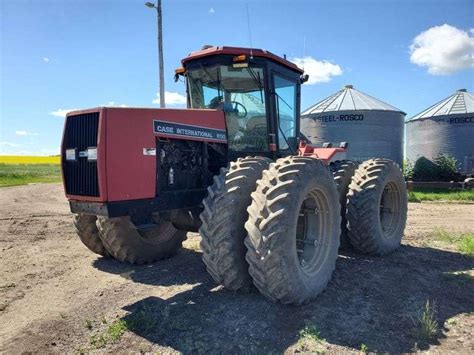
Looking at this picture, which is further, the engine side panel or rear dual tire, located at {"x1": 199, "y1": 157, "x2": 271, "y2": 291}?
rear dual tire, located at {"x1": 199, "y1": 157, "x2": 271, "y2": 291}

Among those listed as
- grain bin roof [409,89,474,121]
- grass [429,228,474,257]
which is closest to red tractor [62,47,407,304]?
grass [429,228,474,257]

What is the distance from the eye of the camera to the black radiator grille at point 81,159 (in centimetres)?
441

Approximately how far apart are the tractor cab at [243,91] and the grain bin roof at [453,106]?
18122mm

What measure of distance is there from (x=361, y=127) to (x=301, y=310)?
650 inches

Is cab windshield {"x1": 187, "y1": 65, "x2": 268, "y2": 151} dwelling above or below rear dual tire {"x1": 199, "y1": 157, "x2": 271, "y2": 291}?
above

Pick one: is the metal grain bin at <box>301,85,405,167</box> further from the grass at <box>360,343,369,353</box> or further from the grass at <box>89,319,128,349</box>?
the grass at <box>89,319,128,349</box>

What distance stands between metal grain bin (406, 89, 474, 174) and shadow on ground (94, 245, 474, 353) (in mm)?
16399

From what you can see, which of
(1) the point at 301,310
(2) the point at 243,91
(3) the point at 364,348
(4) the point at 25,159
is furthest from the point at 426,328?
(4) the point at 25,159

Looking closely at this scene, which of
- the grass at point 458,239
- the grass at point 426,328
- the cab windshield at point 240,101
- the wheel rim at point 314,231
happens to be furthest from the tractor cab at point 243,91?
the grass at point 458,239

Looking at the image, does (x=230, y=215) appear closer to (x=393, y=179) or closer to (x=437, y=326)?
(x=437, y=326)

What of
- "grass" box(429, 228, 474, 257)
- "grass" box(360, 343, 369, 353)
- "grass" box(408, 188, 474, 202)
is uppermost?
"grass" box(408, 188, 474, 202)

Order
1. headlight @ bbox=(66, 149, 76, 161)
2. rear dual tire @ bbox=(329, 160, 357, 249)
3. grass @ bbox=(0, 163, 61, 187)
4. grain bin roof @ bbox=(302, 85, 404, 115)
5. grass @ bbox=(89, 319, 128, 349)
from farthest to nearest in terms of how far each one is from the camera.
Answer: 1. grass @ bbox=(0, 163, 61, 187)
2. grain bin roof @ bbox=(302, 85, 404, 115)
3. rear dual tire @ bbox=(329, 160, 357, 249)
4. headlight @ bbox=(66, 149, 76, 161)
5. grass @ bbox=(89, 319, 128, 349)

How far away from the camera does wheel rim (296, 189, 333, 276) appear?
5.22 meters

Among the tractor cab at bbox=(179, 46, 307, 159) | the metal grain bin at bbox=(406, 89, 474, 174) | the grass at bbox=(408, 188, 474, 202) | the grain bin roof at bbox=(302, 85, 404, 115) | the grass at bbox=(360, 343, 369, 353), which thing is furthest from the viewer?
the metal grain bin at bbox=(406, 89, 474, 174)
